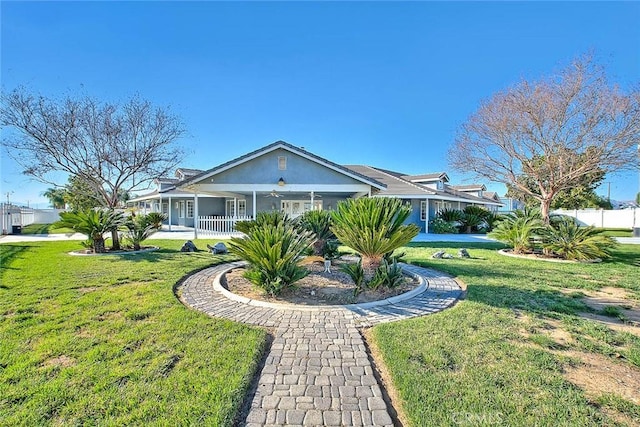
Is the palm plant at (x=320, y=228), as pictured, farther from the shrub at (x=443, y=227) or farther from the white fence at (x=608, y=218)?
the white fence at (x=608, y=218)

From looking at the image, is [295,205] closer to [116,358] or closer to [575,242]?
[575,242]

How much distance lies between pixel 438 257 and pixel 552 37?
1011 cm

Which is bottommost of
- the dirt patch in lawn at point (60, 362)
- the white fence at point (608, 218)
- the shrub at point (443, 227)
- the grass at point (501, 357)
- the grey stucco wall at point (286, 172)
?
the grass at point (501, 357)

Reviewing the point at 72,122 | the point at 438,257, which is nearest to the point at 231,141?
the point at 72,122

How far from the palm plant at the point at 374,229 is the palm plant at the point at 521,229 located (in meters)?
A: 7.78

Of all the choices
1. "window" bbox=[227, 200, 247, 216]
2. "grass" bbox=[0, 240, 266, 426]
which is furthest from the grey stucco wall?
"grass" bbox=[0, 240, 266, 426]

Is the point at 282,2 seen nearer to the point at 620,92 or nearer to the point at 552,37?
the point at 552,37

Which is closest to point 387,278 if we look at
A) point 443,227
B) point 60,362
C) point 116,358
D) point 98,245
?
point 116,358

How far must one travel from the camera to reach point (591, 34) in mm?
13508

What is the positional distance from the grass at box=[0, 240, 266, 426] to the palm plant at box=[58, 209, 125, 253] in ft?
16.2

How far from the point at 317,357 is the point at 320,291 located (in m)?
2.83

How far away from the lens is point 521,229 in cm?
1162

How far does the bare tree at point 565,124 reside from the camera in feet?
44.5

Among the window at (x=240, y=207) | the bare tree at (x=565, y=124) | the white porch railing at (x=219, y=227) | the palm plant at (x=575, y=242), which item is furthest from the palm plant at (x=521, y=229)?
the window at (x=240, y=207)
